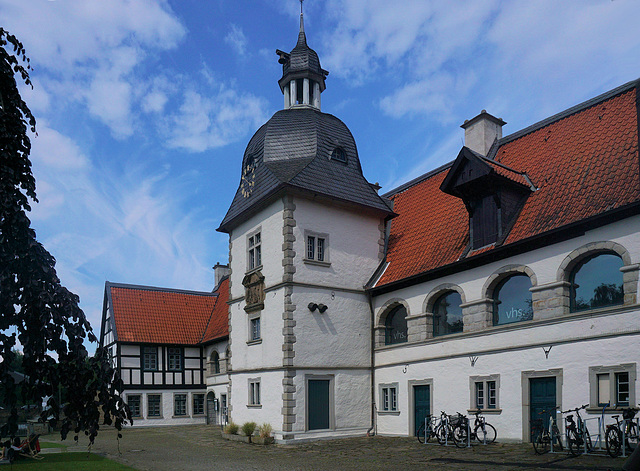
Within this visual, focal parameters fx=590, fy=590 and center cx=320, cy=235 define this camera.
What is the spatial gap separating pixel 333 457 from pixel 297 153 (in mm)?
11287

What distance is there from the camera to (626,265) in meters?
13.2

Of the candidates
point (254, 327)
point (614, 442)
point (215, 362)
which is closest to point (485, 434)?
point (614, 442)

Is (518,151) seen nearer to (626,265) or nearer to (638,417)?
(626,265)

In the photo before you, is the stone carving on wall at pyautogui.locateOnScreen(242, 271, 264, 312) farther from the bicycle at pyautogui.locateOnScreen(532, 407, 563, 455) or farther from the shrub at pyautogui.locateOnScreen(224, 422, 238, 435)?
the bicycle at pyautogui.locateOnScreen(532, 407, 563, 455)

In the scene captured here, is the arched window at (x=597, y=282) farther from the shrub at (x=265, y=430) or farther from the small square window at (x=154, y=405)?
the small square window at (x=154, y=405)

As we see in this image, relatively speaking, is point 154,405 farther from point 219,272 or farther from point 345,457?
point 345,457

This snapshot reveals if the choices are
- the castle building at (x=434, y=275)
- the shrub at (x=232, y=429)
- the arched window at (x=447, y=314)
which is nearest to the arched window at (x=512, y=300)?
the castle building at (x=434, y=275)

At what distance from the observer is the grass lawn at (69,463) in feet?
40.9

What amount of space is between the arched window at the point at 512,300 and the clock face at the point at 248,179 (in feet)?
33.7

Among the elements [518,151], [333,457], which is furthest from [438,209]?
[333,457]

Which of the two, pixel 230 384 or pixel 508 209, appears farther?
pixel 230 384

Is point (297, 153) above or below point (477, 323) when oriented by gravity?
above

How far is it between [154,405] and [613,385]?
24391mm

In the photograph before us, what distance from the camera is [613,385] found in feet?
43.0
